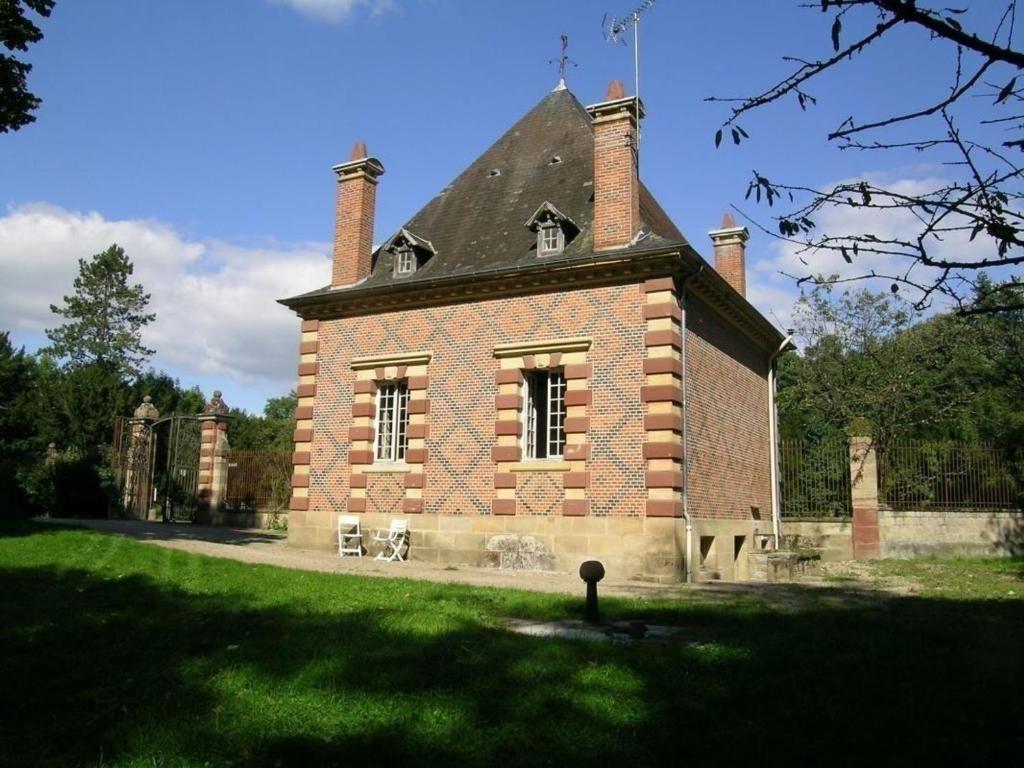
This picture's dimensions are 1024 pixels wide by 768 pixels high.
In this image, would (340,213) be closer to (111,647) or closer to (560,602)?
(560,602)

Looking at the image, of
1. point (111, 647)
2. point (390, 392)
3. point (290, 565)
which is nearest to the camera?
point (111, 647)

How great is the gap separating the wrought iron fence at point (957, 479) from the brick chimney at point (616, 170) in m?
8.69

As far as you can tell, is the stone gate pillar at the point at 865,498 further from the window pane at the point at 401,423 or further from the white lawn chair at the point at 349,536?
the white lawn chair at the point at 349,536

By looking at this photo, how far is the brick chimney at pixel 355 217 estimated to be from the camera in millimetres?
18594

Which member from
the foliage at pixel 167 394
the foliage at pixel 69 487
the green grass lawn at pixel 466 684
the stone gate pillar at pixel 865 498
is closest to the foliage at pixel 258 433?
the foliage at pixel 167 394

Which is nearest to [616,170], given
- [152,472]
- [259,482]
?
[259,482]

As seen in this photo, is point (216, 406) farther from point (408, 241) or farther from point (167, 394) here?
point (167, 394)

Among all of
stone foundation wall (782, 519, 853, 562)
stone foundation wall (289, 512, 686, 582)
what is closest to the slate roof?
stone foundation wall (289, 512, 686, 582)

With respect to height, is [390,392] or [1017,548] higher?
[390,392]

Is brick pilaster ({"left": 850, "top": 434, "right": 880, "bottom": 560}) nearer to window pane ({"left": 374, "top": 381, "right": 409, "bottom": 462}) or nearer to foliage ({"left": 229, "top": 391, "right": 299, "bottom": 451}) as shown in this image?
window pane ({"left": 374, "top": 381, "right": 409, "bottom": 462})

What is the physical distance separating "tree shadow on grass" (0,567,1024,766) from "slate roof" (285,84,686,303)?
9446 millimetres

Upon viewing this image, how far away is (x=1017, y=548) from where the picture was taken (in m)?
18.2

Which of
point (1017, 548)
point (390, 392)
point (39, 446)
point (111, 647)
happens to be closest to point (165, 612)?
point (111, 647)

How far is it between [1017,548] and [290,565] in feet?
50.3
